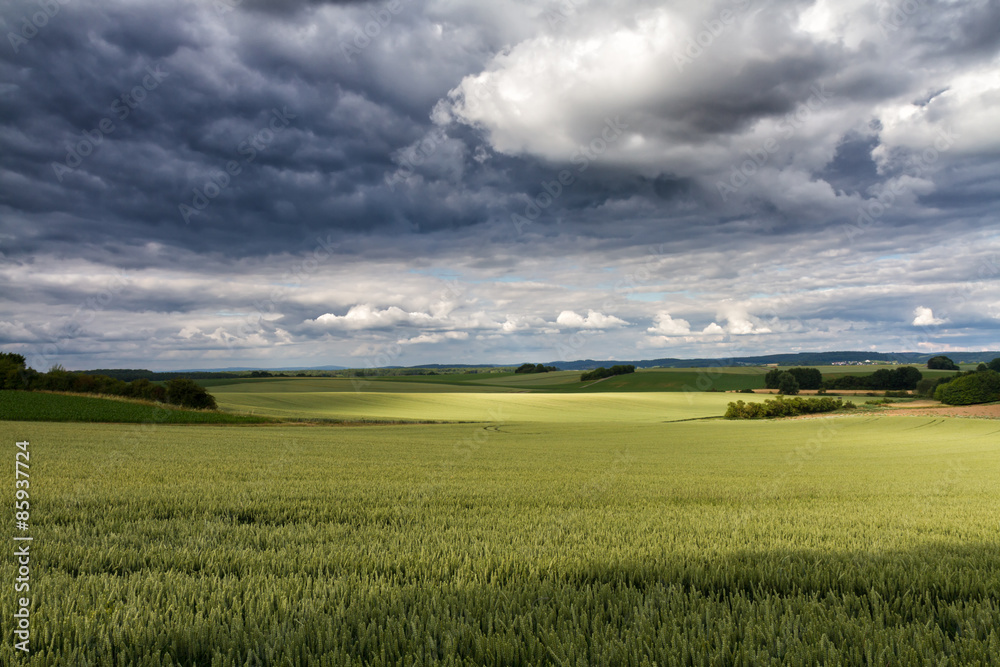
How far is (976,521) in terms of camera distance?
7.66m

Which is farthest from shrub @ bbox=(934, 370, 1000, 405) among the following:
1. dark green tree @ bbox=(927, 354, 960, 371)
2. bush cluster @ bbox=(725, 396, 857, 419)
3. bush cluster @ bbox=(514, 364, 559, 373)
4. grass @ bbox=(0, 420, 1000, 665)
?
bush cluster @ bbox=(514, 364, 559, 373)

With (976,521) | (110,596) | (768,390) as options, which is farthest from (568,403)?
(110,596)

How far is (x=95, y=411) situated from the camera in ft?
149

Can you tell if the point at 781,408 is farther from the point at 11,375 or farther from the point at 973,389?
the point at 11,375

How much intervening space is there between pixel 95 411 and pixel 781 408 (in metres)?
84.1

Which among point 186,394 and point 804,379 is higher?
point 186,394

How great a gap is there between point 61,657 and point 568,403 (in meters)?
89.3

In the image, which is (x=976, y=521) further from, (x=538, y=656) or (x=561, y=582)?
(x=538, y=656)

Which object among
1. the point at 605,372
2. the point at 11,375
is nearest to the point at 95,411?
the point at 11,375

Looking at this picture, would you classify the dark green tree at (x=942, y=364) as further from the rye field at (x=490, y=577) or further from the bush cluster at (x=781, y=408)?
the rye field at (x=490, y=577)

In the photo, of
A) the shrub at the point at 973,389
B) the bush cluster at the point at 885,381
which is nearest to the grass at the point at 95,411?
the shrub at the point at 973,389

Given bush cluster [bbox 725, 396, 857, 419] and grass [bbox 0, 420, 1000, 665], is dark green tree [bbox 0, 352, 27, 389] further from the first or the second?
bush cluster [bbox 725, 396, 857, 419]

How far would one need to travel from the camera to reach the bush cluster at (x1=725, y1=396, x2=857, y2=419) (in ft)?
246

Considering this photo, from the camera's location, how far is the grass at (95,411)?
1683 inches
